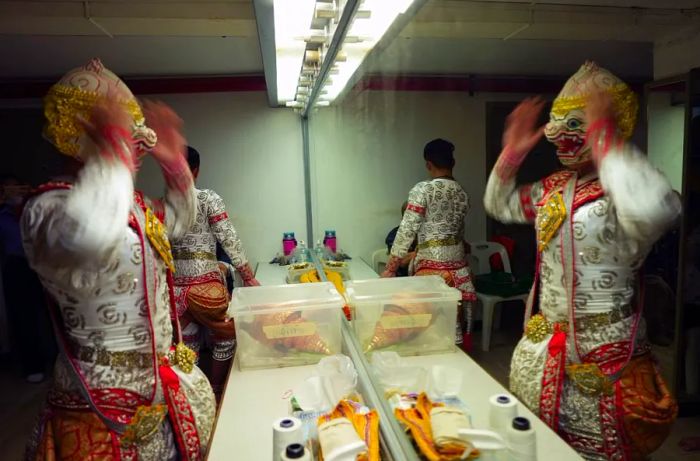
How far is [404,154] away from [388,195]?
0.31 m

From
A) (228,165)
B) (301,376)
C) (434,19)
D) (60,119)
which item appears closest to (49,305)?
(60,119)

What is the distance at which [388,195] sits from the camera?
1.70 meters

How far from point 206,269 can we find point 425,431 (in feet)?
5.73

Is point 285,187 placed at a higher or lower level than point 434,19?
lower

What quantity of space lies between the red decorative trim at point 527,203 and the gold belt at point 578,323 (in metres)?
0.22

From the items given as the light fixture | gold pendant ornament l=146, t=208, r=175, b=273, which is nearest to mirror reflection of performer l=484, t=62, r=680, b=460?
the light fixture

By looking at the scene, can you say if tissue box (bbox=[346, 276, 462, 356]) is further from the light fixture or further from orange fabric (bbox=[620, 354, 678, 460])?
the light fixture

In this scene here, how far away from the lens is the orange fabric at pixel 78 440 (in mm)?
1111

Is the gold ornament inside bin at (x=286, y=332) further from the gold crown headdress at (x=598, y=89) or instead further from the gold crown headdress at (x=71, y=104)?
the gold crown headdress at (x=598, y=89)

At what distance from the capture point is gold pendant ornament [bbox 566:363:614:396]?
→ 805 mm

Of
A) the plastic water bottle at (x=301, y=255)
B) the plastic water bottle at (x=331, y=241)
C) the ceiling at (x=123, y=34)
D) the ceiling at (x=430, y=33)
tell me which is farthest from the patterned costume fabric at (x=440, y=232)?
the plastic water bottle at (x=301, y=255)

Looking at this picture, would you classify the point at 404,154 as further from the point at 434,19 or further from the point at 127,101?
the point at 127,101

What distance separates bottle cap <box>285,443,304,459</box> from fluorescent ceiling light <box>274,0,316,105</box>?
132 cm

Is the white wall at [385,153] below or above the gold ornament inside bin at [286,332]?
above
